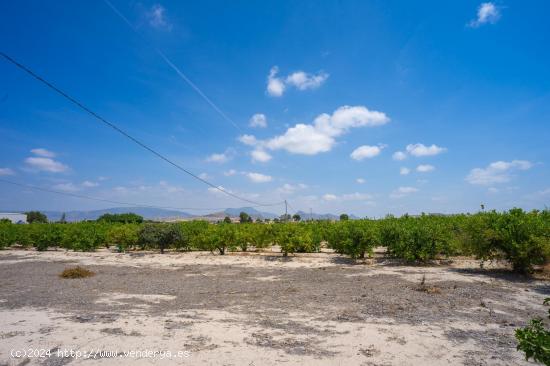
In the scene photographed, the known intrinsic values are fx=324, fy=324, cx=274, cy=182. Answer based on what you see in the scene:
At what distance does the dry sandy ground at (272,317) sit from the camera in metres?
5.09

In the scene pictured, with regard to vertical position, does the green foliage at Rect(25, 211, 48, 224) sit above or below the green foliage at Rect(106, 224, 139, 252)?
above

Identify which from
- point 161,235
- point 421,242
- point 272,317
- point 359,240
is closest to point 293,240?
point 359,240

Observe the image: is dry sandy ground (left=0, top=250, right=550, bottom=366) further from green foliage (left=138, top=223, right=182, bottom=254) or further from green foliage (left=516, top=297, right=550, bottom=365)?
green foliage (left=138, top=223, right=182, bottom=254)

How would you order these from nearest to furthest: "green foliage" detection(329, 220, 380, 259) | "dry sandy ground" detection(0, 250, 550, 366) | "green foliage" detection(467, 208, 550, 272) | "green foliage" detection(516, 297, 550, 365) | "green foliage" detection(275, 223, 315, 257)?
"green foliage" detection(516, 297, 550, 365), "dry sandy ground" detection(0, 250, 550, 366), "green foliage" detection(467, 208, 550, 272), "green foliage" detection(329, 220, 380, 259), "green foliage" detection(275, 223, 315, 257)

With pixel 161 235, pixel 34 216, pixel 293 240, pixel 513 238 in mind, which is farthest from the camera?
pixel 34 216

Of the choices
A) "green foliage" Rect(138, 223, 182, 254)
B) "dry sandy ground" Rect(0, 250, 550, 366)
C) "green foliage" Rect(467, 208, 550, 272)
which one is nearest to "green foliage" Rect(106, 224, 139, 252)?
"green foliage" Rect(138, 223, 182, 254)

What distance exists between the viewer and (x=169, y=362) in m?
4.86

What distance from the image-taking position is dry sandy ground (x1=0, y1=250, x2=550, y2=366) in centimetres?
509

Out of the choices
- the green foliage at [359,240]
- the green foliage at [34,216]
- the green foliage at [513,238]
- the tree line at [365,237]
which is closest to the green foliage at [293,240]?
the tree line at [365,237]

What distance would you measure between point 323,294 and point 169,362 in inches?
211

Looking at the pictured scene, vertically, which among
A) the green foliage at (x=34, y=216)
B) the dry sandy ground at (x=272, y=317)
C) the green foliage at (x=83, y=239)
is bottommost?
the dry sandy ground at (x=272, y=317)

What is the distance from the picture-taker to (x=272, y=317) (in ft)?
23.3

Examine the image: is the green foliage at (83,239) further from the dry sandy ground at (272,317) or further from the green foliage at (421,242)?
the green foliage at (421,242)

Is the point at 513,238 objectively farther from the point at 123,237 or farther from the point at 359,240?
the point at 123,237
